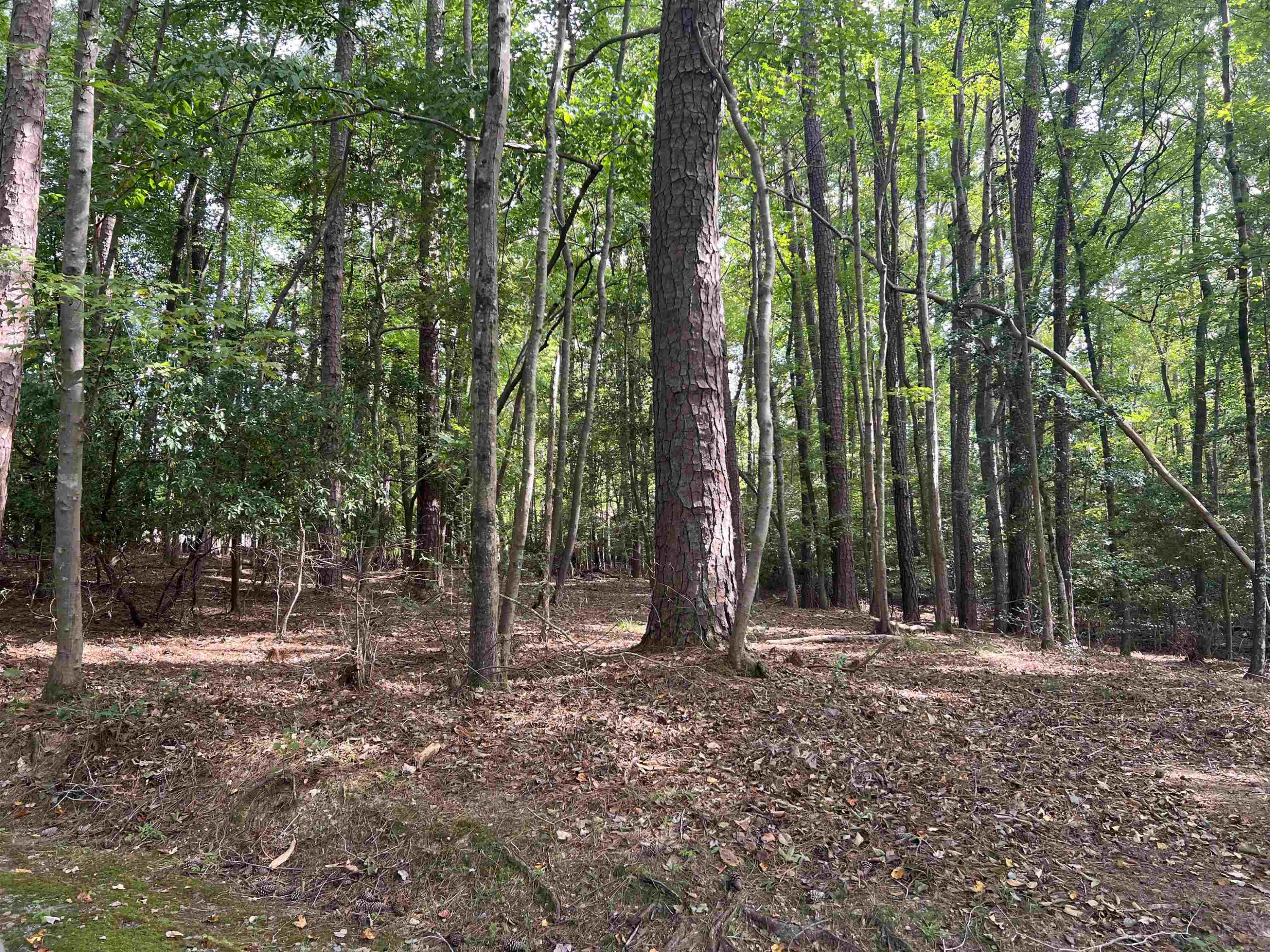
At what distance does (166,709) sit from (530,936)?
11.2ft

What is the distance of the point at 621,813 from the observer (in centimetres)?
353

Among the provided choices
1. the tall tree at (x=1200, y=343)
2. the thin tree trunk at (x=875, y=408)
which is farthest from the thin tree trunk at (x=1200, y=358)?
the thin tree trunk at (x=875, y=408)

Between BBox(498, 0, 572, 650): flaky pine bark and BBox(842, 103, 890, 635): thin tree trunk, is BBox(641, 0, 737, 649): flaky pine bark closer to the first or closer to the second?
BBox(498, 0, 572, 650): flaky pine bark

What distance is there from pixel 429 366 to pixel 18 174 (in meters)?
6.42

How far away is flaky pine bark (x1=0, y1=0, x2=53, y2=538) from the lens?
215 inches

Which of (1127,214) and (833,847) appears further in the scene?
(1127,214)

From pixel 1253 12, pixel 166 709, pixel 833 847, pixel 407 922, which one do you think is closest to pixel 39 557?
pixel 166 709

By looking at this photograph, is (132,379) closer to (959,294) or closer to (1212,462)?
(959,294)

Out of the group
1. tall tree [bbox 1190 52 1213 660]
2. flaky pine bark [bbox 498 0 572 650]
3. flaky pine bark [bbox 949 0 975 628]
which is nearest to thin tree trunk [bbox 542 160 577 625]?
flaky pine bark [bbox 498 0 572 650]

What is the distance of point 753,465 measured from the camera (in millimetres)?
25656

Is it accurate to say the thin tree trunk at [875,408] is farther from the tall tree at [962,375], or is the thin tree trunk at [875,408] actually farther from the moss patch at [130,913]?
the moss patch at [130,913]

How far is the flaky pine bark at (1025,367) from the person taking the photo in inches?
364

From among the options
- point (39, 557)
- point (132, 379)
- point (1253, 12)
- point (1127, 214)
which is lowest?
point (39, 557)

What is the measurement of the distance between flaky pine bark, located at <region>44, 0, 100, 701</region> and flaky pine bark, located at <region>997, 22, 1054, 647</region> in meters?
10.1
